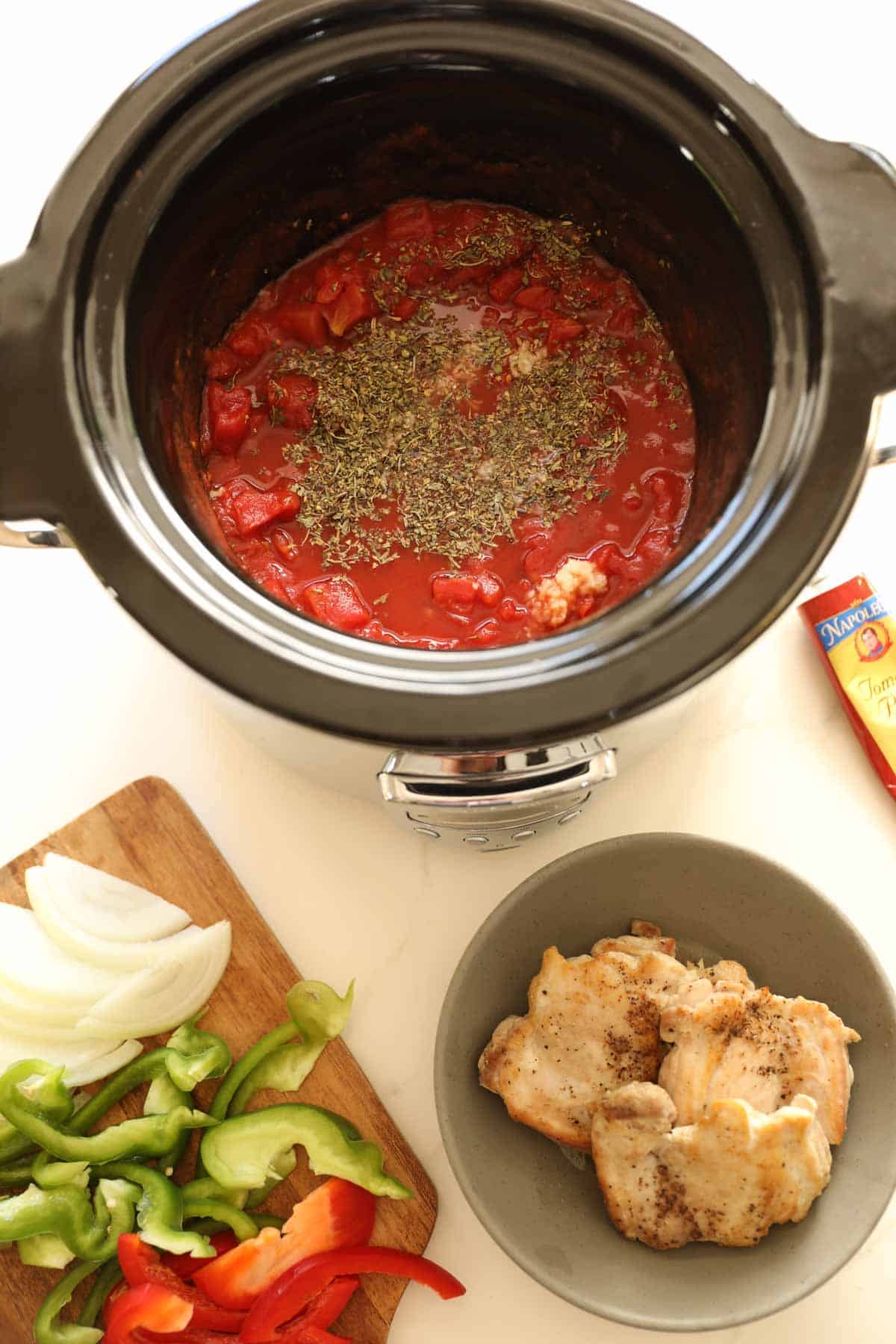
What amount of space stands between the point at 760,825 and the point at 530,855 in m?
0.37

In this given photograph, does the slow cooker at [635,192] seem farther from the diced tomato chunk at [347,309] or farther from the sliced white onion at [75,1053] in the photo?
the sliced white onion at [75,1053]

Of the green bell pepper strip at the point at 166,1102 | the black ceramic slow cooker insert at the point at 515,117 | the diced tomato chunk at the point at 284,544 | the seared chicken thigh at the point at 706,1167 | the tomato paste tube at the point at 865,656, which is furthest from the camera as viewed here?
the tomato paste tube at the point at 865,656

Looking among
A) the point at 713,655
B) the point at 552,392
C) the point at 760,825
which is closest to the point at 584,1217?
the point at 760,825

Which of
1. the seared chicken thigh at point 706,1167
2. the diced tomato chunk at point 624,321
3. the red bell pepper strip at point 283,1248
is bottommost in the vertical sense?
the seared chicken thigh at point 706,1167

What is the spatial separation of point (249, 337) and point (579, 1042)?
1.09 m

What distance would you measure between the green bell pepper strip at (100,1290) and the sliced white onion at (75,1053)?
260 millimetres

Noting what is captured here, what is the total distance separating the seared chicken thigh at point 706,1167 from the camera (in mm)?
1546

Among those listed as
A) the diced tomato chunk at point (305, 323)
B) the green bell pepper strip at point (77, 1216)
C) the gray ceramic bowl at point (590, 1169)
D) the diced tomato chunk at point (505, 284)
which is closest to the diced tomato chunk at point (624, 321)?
the diced tomato chunk at point (505, 284)

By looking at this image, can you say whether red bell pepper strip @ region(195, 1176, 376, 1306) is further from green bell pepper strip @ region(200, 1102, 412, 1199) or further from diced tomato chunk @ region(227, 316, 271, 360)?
diced tomato chunk @ region(227, 316, 271, 360)

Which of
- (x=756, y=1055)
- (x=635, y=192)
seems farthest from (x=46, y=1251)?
(x=635, y=192)

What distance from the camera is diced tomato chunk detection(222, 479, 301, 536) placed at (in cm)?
164

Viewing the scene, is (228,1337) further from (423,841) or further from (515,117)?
(515,117)

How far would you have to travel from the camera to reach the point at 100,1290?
1.74 m

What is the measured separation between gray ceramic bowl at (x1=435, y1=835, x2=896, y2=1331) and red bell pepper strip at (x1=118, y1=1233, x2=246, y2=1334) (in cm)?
42
